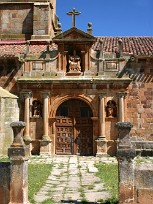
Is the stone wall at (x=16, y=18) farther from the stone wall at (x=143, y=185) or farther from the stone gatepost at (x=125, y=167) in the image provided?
the stone wall at (x=143, y=185)

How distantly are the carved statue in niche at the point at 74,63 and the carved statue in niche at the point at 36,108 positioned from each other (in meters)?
2.34

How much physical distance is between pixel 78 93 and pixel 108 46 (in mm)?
4362

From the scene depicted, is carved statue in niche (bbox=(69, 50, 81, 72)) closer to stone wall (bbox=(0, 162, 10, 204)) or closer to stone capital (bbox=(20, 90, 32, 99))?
stone capital (bbox=(20, 90, 32, 99))

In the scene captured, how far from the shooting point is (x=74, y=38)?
1653 cm

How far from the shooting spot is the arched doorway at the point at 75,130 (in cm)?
1650

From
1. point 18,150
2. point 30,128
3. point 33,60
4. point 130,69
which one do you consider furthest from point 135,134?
point 18,150

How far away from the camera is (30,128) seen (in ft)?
54.0

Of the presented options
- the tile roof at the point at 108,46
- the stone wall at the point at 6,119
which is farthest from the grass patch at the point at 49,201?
the tile roof at the point at 108,46

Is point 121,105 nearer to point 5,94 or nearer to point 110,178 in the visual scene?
point 5,94

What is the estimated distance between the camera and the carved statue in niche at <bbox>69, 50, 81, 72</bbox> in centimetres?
1656

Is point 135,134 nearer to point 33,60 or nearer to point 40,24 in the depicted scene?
point 33,60

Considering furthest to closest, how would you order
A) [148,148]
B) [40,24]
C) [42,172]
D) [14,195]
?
[40,24] → [148,148] → [42,172] → [14,195]

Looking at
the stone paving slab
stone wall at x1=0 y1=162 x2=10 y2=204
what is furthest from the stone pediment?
stone wall at x1=0 y1=162 x2=10 y2=204

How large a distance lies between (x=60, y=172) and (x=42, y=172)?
24.2 inches
